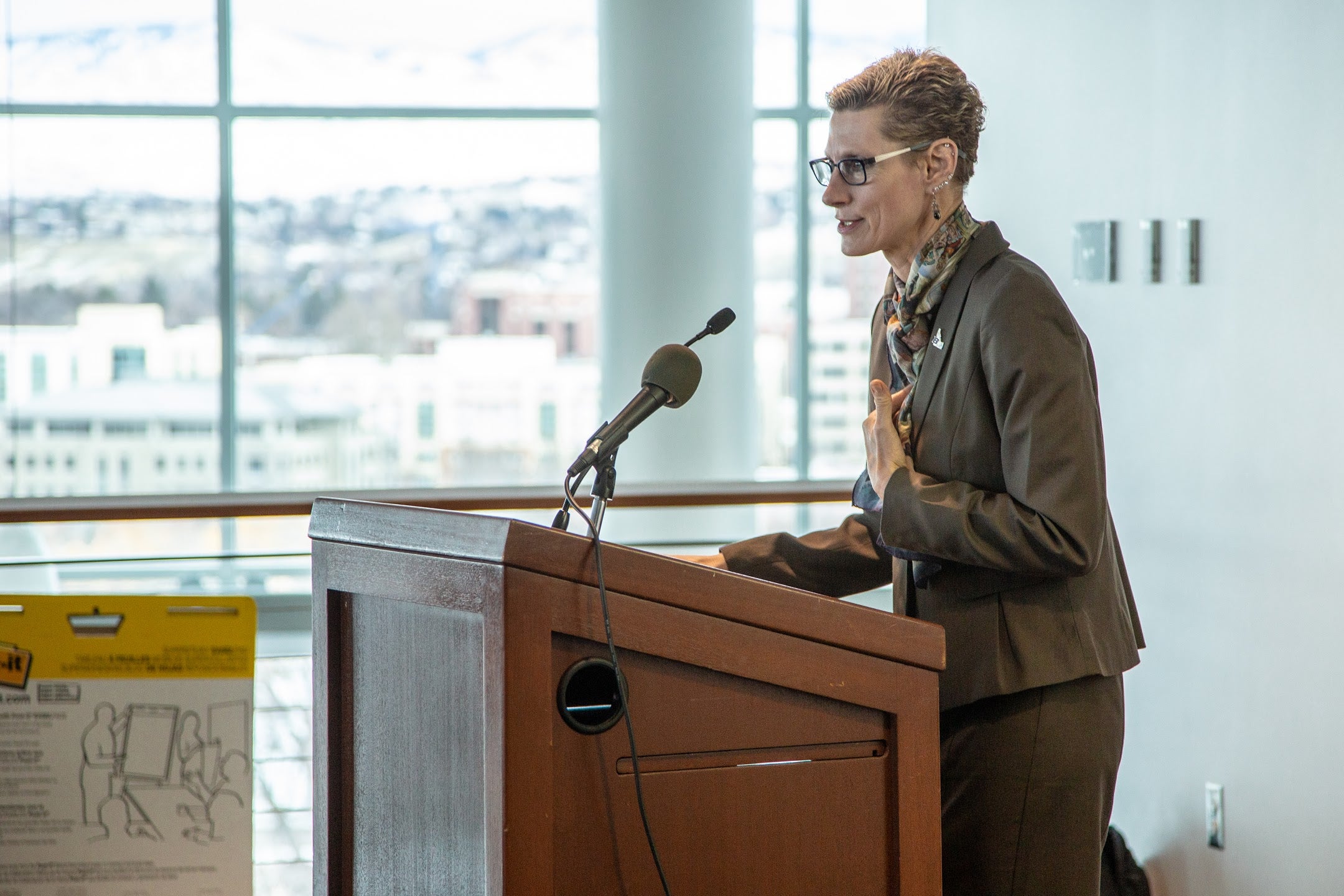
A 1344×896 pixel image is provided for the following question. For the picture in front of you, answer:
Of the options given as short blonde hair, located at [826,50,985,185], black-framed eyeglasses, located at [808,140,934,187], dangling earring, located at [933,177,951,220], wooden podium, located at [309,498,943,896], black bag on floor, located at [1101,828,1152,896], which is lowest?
black bag on floor, located at [1101,828,1152,896]

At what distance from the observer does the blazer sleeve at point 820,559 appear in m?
1.60

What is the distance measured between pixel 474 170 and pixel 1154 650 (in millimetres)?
3819

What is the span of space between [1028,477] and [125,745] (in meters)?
1.35

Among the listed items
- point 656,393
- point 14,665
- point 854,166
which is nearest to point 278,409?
point 14,665

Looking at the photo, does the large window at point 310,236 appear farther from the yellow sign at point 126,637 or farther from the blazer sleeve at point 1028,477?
the blazer sleeve at point 1028,477

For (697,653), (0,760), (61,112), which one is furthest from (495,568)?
(61,112)

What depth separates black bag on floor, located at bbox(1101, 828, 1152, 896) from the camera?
118 inches

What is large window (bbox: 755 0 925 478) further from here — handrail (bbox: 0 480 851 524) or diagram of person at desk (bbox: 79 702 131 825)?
diagram of person at desk (bbox: 79 702 131 825)

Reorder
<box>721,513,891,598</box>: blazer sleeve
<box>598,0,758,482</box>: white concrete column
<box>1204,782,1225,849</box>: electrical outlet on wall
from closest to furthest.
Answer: <box>721,513,891,598</box>: blazer sleeve → <box>1204,782,1225,849</box>: electrical outlet on wall → <box>598,0,758,482</box>: white concrete column

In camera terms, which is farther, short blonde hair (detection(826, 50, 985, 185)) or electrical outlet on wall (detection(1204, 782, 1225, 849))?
electrical outlet on wall (detection(1204, 782, 1225, 849))

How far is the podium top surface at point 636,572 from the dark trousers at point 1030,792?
0.94 ft

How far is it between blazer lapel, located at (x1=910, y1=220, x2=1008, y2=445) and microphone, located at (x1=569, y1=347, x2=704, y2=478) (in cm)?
32

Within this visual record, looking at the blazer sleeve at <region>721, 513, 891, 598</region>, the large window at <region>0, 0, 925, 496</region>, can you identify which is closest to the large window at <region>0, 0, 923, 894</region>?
the large window at <region>0, 0, 925, 496</region>

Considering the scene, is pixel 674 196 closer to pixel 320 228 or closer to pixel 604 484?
pixel 320 228
